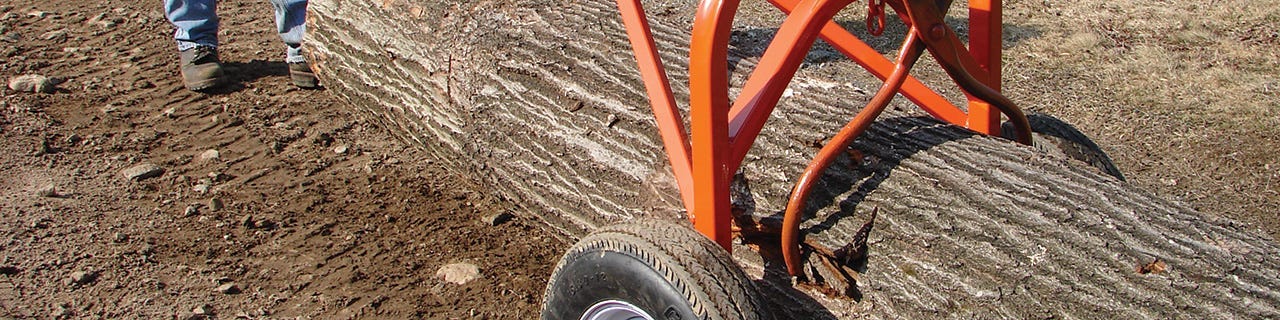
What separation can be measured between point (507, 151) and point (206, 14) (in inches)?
78.1

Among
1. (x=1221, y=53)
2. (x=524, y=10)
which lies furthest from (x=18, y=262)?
(x=1221, y=53)

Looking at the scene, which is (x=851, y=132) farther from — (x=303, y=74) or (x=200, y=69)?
(x=200, y=69)

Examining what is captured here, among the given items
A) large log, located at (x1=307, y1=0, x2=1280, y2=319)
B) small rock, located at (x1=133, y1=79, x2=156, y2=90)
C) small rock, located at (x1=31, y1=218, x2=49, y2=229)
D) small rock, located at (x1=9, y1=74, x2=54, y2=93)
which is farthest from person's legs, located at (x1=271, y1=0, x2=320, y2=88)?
small rock, located at (x1=31, y1=218, x2=49, y2=229)

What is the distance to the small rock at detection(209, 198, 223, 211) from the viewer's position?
341cm

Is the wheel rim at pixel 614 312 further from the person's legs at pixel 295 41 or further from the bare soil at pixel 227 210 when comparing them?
the person's legs at pixel 295 41

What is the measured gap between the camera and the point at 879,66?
8.61 ft

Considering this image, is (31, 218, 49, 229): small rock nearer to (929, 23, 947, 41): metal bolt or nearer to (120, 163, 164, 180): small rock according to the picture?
(120, 163, 164, 180): small rock

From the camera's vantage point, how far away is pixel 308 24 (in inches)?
150

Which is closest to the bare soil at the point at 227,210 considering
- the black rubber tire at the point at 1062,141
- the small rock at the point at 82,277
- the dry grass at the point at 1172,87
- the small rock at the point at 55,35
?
the small rock at the point at 82,277

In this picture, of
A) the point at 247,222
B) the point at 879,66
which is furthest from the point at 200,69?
the point at 879,66

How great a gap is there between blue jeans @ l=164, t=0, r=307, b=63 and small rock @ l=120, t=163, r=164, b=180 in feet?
2.68

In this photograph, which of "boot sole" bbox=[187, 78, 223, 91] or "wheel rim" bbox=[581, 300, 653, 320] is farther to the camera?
"boot sole" bbox=[187, 78, 223, 91]

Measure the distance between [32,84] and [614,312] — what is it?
118 inches

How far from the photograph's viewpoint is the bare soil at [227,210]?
2961 millimetres
